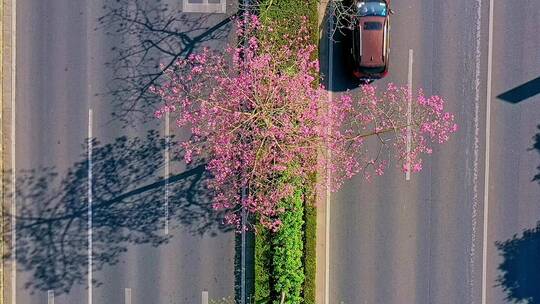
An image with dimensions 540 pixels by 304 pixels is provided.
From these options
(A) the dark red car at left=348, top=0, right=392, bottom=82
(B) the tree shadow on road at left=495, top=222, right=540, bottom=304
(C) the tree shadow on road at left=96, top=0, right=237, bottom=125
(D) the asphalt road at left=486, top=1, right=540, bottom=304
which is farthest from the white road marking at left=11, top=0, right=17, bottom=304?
(B) the tree shadow on road at left=495, top=222, right=540, bottom=304

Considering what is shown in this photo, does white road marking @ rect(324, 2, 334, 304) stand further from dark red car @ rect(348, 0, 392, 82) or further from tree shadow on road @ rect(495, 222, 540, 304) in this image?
tree shadow on road @ rect(495, 222, 540, 304)

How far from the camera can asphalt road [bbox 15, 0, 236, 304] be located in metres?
26.9

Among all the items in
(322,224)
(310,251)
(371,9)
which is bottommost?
(310,251)

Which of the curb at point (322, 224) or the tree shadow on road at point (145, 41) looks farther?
the tree shadow on road at point (145, 41)

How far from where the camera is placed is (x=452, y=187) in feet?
87.2

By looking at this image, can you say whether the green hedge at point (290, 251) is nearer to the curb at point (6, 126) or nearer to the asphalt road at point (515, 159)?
the asphalt road at point (515, 159)

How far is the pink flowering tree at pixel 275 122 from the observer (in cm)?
2323

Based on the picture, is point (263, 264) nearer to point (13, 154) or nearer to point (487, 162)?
point (487, 162)

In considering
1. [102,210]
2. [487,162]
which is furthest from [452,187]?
[102,210]

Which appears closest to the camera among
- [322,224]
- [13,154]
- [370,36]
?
[370,36]

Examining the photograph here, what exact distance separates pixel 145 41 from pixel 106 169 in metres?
5.98

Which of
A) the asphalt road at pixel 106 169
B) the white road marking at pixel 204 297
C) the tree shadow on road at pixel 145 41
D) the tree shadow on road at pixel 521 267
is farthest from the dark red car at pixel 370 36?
the white road marking at pixel 204 297

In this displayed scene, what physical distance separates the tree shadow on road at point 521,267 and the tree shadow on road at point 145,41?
→ 1554cm

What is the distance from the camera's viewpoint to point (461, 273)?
87.6 ft
